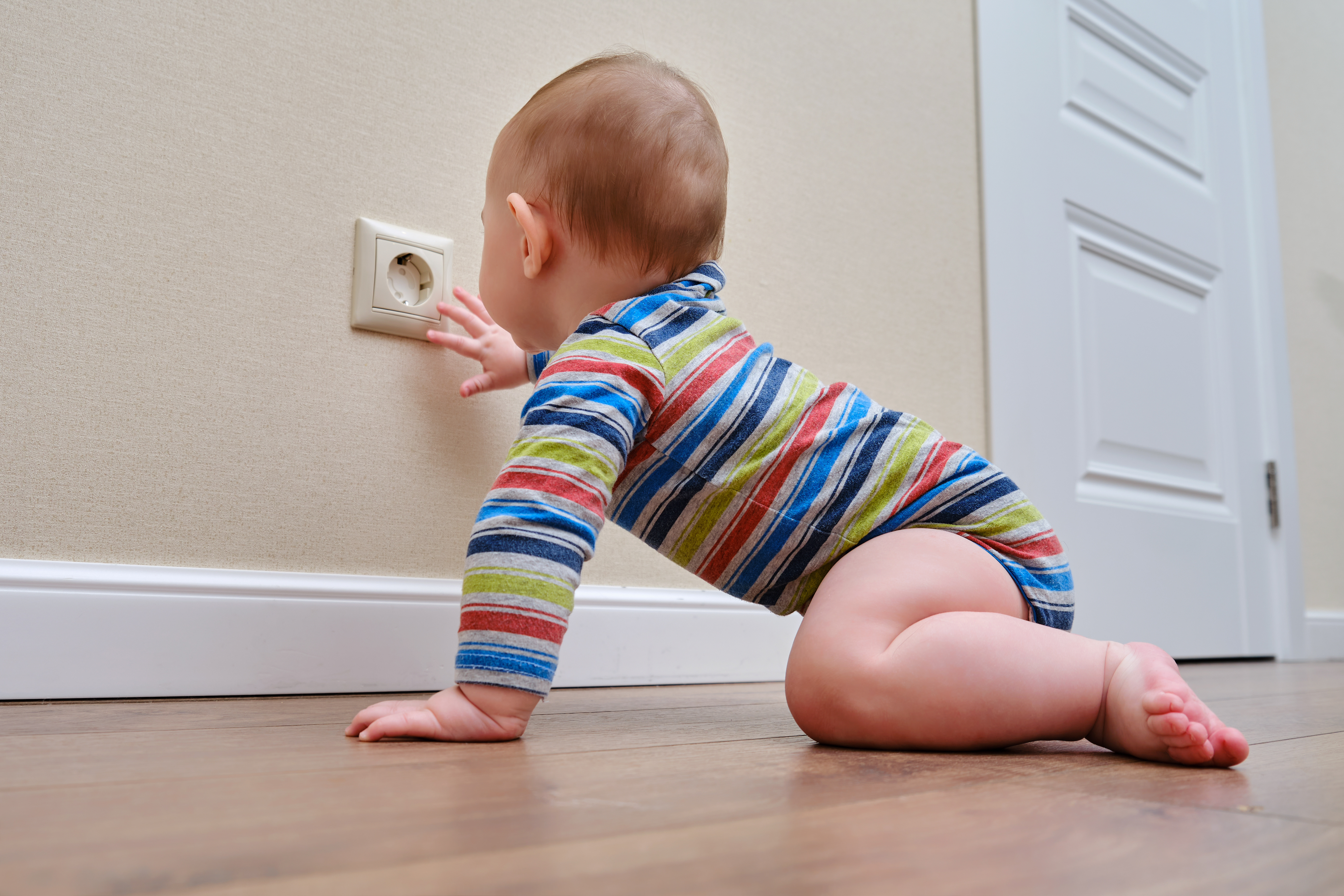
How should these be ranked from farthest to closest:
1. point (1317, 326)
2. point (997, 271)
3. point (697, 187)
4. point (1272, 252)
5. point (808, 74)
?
1. point (1317, 326)
2. point (1272, 252)
3. point (997, 271)
4. point (808, 74)
5. point (697, 187)

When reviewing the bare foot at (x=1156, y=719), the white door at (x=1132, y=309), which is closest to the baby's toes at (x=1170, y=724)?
the bare foot at (x=1156, y=719)

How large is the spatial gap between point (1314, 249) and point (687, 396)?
196cm

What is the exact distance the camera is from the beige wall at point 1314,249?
6.67 feet

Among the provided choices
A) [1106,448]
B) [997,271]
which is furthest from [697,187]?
[1106,448]

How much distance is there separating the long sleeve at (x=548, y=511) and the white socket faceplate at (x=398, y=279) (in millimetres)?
287

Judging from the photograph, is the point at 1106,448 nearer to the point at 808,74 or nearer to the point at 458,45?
the point at 808,74

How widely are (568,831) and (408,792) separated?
4.2 inches

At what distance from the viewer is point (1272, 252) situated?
1.98m

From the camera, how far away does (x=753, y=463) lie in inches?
30.7

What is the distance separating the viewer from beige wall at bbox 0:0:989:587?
0.81 metres

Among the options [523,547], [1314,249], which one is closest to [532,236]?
[523,547]

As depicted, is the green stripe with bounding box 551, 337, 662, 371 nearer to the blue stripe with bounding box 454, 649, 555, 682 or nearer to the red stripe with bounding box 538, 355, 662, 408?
the red stripe with bounding box 538, 355, 662, 408

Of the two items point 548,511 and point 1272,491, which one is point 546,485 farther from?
point 1272,491

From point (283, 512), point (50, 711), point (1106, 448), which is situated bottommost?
point (50, 711)
